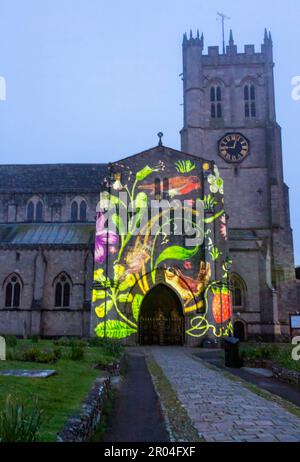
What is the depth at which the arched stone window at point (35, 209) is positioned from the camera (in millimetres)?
43875

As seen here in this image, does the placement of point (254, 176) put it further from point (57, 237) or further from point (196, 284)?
point (57, 237)

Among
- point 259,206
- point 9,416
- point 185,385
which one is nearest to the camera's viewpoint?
point 9,416

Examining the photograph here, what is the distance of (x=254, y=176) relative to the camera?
45.9 m

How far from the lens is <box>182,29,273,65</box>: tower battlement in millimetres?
49438

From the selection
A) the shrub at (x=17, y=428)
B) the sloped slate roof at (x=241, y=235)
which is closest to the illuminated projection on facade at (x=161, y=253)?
the sloped slate roof at (x=241, y=235)

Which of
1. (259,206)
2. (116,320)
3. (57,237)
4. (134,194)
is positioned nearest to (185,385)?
(116,320)

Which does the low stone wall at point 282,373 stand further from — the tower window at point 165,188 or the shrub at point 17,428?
the tower window at point 165,188

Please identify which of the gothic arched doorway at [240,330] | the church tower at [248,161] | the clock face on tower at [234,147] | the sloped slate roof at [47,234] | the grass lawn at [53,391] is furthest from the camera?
the clock face on tower at [234,147]

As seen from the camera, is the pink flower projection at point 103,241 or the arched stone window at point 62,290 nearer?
the pink flower projection at point 103,241

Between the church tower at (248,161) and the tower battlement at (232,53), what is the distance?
0.34 feet

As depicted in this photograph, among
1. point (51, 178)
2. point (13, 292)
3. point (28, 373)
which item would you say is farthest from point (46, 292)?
point (28, 373)

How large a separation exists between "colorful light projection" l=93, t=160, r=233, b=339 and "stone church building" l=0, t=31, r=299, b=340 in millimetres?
2610

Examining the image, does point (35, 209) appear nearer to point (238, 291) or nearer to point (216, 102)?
point (238, 291)

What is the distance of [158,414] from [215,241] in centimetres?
2420
